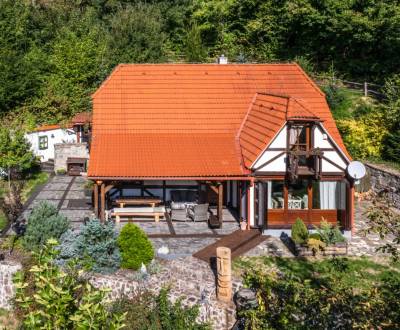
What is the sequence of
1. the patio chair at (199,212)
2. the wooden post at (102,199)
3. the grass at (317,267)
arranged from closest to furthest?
the grass at (317,267) < the wooden post at (102,199) < the patio chair at (199,212)

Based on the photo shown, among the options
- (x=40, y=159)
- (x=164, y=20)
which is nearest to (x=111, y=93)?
(x=40, y=159)

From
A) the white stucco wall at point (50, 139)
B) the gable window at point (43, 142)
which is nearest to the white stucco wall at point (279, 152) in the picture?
the white stucco wall at point (50, 139)

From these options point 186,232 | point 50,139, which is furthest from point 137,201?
point 50,139

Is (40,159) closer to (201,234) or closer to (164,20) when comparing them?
(201,234)

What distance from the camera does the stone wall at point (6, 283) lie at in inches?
604

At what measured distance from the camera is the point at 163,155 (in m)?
20.2

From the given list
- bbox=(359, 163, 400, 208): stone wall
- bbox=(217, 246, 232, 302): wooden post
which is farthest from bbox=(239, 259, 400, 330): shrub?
bbox=(359, 163, 400, 208): stone wall

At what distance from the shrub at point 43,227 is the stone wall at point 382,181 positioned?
13370 mm

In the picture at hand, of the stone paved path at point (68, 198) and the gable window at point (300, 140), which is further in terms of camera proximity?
the stone paved path at point (68, 198)

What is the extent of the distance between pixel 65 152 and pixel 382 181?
17.3 metres

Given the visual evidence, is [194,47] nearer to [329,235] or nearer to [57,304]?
[329,235]

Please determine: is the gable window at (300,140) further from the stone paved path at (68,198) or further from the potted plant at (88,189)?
the potted plant at (88,189)

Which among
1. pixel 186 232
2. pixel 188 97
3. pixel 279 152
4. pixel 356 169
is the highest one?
pixel 188 97

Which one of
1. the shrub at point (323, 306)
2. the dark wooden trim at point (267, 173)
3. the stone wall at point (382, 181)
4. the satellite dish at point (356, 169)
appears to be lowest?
the shrub at point (323, 306)
